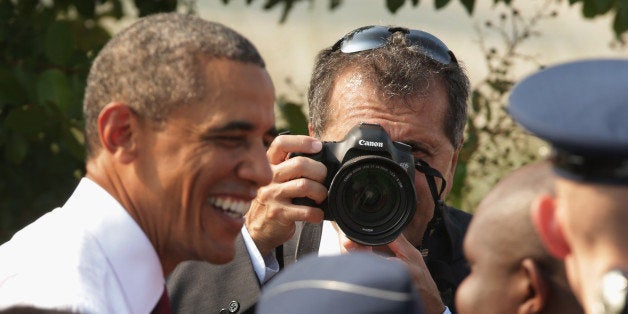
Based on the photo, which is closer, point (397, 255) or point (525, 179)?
point (525, 179)

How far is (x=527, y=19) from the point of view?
5.32m

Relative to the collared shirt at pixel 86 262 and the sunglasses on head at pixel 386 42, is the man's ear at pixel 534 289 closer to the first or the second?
the collared shirt at pixel 86 262

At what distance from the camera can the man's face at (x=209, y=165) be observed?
8.54 ft

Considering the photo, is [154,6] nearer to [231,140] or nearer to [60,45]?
[60,45]

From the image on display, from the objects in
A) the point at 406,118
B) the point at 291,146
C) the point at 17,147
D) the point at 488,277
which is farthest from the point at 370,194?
the point at 17,147

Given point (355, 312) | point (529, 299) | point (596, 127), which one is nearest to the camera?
point (355, 312)

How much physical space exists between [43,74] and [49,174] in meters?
0.68

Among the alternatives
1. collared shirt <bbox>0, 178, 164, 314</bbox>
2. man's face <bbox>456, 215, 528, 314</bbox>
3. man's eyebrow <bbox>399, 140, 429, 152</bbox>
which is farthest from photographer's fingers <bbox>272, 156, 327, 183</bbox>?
man's face <bbox>456, 215, 528, 314</bbox>

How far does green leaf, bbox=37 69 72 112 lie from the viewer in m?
4.08

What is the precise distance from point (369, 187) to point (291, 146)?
0.22 m

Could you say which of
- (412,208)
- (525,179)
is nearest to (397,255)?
(412,208)

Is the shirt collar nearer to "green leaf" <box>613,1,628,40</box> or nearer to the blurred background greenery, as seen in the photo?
the blurred background greenery

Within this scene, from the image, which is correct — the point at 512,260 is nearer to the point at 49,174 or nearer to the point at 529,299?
the point at 529,299

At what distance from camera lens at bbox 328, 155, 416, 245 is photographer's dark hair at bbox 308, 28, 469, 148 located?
35 cm
